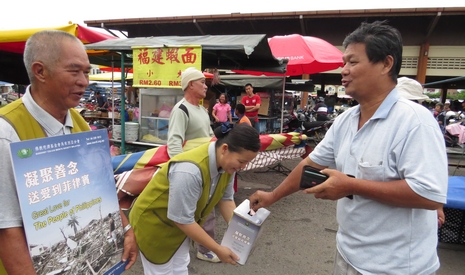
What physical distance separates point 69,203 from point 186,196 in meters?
0.62

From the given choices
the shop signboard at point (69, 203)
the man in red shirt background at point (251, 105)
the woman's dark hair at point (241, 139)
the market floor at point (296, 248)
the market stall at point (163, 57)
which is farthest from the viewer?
the man in red shirt background at point (251, 105)

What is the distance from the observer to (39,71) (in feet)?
3.81

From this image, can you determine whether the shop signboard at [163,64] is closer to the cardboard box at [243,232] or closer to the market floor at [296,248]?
the market floor at [296,248]

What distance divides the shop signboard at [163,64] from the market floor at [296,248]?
2.04 metres

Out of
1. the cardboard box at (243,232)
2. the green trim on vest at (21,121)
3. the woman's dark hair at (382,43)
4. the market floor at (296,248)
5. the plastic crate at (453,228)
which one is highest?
the woman's dark hair at (382,43)

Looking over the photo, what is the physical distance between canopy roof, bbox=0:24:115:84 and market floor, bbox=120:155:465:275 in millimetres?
3503

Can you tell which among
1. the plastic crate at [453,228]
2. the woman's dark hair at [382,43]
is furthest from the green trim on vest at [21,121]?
the plastic crate at [453,228]

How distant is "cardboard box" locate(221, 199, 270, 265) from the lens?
1657 mm

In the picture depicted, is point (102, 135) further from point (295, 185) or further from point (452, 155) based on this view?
point (452, 155)

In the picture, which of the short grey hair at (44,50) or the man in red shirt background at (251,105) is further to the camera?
the man in red shirt background at (251,105)

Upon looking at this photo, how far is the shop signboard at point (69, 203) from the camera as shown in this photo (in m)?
1.00

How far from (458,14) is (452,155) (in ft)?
22.4

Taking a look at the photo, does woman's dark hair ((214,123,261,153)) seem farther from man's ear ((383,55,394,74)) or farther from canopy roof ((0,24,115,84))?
canopy roof ((0,24,115,84))

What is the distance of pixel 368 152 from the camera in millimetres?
1319
